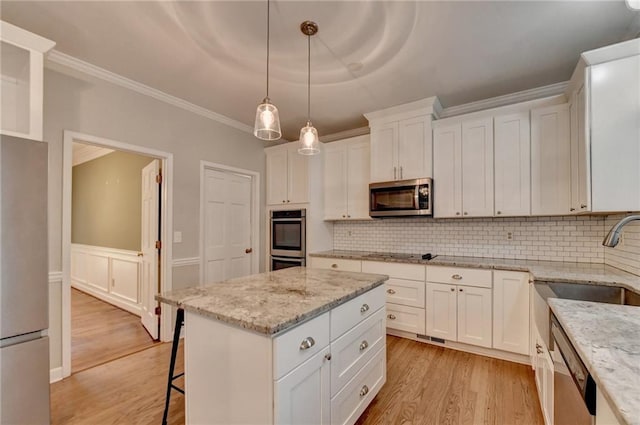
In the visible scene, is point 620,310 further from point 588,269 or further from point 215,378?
point 215,378

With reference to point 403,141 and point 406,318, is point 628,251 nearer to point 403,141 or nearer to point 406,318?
point 406,318

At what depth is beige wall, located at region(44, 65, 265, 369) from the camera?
2344 mm

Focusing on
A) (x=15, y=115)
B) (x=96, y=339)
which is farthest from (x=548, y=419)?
(x=96, y=339)

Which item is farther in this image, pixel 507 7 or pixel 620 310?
pixel 507 7

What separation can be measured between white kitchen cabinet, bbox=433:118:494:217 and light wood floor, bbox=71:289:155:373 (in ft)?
11.6

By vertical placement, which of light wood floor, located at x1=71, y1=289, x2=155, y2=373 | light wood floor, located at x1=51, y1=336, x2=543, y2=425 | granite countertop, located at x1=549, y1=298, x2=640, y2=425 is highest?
granite countertop, located at x1=549, y1=298, x2=640, y2=425

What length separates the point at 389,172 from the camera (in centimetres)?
338

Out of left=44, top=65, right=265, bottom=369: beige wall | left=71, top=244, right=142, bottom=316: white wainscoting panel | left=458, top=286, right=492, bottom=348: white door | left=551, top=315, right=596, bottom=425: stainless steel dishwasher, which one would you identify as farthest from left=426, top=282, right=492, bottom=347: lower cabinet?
left=71, top=244, right=142, bottom=316: white wainscoting panel

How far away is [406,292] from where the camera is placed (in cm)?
311

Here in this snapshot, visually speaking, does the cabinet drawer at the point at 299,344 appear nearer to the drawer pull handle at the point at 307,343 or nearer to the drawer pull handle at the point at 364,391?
the drawer pull handle at the point at 307,343

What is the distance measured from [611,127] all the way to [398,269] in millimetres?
2031

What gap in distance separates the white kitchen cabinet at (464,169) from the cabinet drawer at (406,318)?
42.5 inches

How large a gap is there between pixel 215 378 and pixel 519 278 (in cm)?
255

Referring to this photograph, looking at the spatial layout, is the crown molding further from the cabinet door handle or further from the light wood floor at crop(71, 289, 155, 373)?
the cabinet door handle
